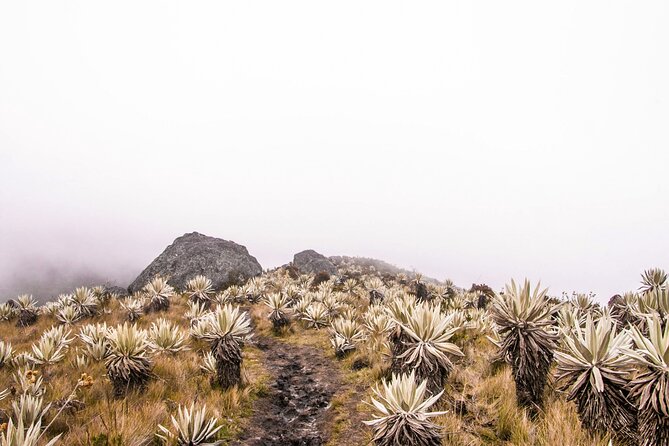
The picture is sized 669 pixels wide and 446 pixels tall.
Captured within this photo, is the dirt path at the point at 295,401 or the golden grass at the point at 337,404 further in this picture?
the dirt path at the point at 295,401

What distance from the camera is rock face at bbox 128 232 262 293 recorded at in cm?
2286

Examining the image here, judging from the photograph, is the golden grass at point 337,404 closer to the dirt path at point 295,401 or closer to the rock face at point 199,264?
the dirt path at point 295,401

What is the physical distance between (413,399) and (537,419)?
6.42 ft

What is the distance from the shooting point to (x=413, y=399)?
3.87m

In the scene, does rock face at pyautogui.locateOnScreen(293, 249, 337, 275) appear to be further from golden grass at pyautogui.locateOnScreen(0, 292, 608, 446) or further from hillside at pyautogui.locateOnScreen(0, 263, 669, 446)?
golden grass at pyautogui.locateOnScreen(0, 292, 608, 446)

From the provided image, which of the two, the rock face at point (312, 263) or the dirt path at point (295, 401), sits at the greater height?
the dirt path at point (295, 401)

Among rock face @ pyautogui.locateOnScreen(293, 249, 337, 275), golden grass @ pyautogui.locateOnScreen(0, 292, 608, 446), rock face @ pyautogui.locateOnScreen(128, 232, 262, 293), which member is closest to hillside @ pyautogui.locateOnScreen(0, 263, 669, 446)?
golden grass @ pyautogui.locateOnScreen(0, 292, 608, 446)

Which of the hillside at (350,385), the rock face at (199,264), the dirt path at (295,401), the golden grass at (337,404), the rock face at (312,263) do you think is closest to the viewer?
the hillside at (350,385)

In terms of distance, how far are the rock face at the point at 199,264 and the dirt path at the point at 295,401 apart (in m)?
14.0

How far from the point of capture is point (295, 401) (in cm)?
705

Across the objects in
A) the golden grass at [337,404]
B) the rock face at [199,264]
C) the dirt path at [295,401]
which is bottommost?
the rock face at [199,264]

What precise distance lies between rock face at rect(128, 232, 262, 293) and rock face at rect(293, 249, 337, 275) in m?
7.98

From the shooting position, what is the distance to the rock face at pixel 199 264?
22859 millimetres

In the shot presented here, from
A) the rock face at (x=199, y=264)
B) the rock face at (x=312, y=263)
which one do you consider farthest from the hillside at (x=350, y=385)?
the rock face at (x=312, y=263)
